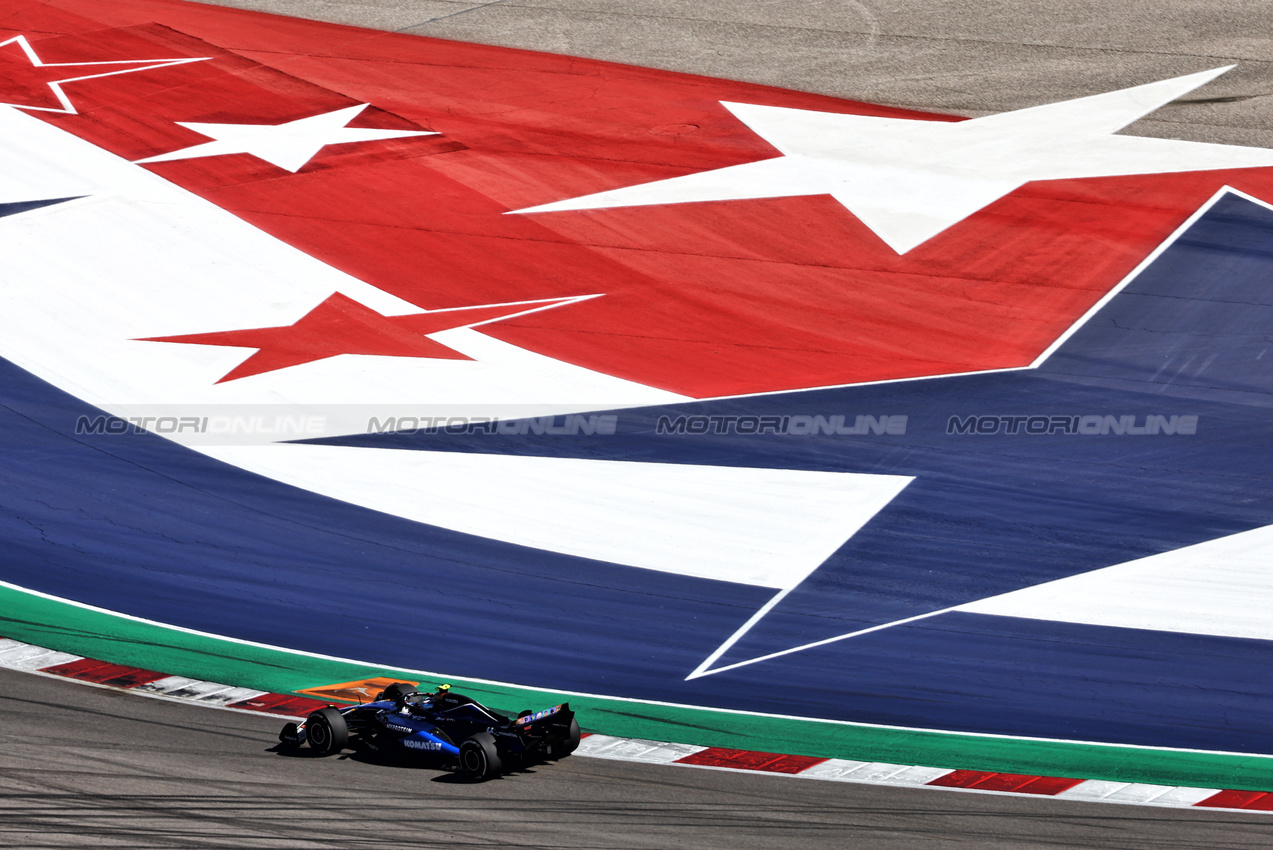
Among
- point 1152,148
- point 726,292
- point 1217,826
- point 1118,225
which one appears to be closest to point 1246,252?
point 1118,225

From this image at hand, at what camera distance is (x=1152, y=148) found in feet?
83.1

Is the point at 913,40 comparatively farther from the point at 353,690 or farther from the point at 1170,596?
the point at 353,690

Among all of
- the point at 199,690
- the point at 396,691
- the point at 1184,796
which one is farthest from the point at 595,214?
the point at 1184,796

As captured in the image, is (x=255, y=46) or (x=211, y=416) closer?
(x=211, y=416)

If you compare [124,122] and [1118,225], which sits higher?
[124,122]

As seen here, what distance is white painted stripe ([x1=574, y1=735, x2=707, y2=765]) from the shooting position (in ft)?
38.2

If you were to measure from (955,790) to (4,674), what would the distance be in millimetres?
8685

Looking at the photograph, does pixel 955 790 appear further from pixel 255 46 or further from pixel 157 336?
pixel 255 46

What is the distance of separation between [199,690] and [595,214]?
12344 millimetres
